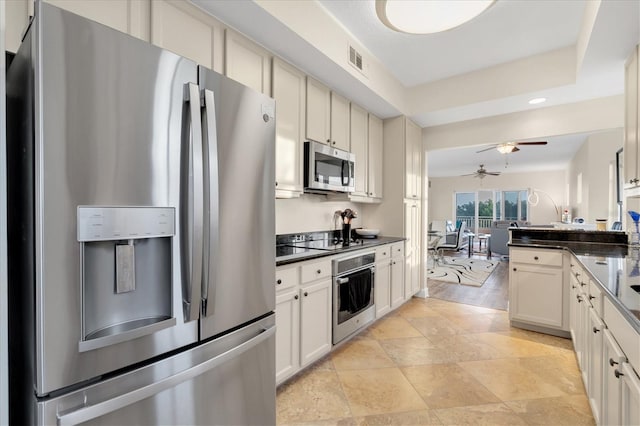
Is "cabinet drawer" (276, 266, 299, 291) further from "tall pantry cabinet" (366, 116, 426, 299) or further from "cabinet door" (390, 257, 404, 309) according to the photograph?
"tall pantry cabinet" (366, 116, 426, 299)

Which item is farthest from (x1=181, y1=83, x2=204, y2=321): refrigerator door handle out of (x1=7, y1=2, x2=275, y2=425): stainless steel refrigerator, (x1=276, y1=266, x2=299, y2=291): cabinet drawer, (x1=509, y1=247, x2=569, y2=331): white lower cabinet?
(x1=509, y1=247, x2=569, y2=331): white lower cabinet

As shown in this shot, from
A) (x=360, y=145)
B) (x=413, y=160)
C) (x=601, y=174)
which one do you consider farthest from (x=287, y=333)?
(x=601, y=174)

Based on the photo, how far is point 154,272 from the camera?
98 centimetres

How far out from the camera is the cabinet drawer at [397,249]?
3321 mm

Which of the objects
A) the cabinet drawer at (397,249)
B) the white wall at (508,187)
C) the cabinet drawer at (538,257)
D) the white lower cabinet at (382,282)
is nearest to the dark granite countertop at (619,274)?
the cabinet drawer at (538,257)

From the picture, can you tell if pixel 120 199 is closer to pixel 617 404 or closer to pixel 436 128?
pixel 617 404

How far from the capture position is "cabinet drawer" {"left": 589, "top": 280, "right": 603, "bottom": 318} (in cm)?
145

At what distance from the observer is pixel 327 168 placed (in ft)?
8.93

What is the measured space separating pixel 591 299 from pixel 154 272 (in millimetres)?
2156

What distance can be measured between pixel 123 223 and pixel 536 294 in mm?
3468

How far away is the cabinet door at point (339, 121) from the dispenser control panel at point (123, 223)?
2.13 m

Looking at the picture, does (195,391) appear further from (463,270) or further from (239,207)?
(463,270)

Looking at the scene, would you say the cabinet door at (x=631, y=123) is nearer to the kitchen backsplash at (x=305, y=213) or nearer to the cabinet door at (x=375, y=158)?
the cabinet door at (x=375, y=158)

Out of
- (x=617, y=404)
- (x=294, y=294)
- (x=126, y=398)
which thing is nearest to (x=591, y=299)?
(x=617, y=404)
